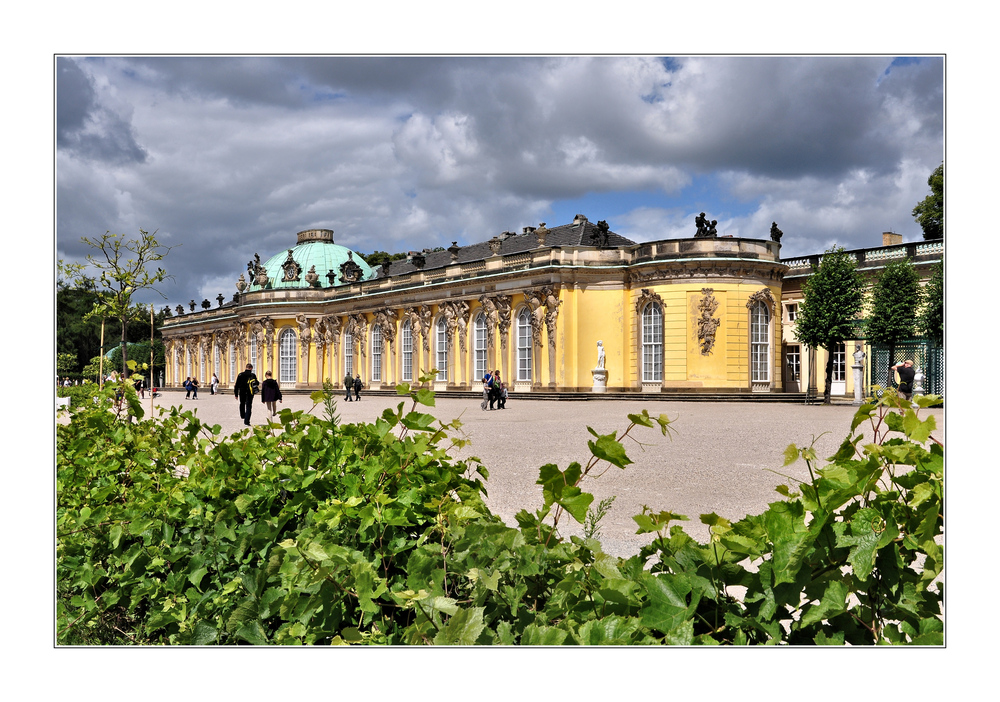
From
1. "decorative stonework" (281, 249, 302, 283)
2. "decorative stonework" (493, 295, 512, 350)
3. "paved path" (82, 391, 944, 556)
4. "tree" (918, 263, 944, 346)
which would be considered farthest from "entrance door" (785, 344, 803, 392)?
"decorative stonework" (281, 249, 302, 283)

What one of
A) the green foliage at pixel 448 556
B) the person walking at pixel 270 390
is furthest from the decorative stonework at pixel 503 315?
the green foliage at pixel 448 556

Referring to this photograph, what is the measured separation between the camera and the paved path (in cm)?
562

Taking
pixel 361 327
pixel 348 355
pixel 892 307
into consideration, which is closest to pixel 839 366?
pixel 892 307

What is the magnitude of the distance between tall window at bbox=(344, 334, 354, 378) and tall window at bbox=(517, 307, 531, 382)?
1979 centimetres

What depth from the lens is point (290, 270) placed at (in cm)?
783

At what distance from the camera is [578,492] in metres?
1.95

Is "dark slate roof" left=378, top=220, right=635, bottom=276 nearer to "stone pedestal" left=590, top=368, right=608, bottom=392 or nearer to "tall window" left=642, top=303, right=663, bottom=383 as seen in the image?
"tall window" left=642, top=303, right=663, bottom=383

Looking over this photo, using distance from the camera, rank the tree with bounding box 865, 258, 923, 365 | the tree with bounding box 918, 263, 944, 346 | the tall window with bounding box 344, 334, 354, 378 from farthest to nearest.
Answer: the tree with bounding box 865, 258, 923, 365
the tall window with bounding box 344, 334, 354, 378
the tree with bounding box 918, 263, 944, 346

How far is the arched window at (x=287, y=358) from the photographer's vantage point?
9.06 meters

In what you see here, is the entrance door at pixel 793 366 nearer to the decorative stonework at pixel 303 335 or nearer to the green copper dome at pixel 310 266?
the green copper dome at pixel 310 266

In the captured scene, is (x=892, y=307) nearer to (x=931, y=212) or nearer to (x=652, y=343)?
(x=652, y=343)

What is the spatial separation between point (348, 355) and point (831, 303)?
2103 cm

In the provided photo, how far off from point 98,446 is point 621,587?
3430mm
